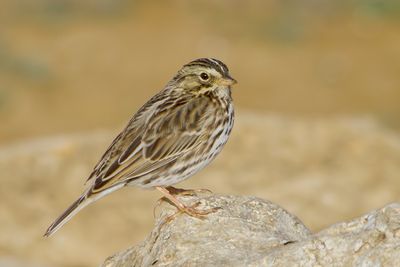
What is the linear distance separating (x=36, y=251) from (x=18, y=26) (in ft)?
55.7

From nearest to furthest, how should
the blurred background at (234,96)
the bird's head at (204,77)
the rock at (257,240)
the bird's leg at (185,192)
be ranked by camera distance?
the rock at (257,240)
the bird's leg at (185,192)
the bird's head at (204,77)
the blurred background at (234,96)

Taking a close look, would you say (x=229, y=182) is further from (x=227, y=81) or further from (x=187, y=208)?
(x=187, y=208)

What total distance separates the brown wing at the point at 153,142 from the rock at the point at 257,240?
0.55m

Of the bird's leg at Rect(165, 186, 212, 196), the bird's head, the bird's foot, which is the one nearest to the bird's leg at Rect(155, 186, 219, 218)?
the bird's foot

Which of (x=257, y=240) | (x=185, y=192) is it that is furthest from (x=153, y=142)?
(x=257, y=240)

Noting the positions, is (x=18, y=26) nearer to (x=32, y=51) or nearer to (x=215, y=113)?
(x=32, y=51)

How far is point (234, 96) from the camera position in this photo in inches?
971

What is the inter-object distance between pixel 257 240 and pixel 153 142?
77.0 inches

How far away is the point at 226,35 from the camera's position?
92.2ft

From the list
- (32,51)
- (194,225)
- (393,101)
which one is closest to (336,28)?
(393,101)

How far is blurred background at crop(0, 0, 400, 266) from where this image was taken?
13422 mm

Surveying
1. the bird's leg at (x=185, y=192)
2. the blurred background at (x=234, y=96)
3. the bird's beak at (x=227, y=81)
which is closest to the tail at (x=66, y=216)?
the bird's leg at (x=185, y=192)

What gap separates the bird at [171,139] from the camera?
887 cm

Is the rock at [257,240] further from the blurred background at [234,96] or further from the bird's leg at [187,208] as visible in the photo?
the blurred background at [234,96]
